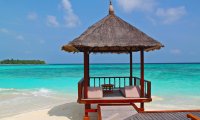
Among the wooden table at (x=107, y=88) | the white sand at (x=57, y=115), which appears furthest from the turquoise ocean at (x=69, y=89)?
the wooden table at (x=107, y=88)

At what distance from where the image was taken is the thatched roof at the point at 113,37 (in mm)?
6445

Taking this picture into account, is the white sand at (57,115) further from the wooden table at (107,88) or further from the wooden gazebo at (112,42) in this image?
the wooden gazebo at (112,42)

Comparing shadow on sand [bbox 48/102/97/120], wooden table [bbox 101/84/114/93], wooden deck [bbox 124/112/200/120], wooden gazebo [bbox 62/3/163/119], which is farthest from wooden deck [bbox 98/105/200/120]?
wooden table [bbox 101/84/114/93]

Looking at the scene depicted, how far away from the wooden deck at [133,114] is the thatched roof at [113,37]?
1.51 meters

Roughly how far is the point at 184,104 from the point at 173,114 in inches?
246

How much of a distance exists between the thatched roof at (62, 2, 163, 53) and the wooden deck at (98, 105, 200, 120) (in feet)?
4.95

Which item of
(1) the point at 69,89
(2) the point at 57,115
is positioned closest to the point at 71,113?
(2) the point at 57,115

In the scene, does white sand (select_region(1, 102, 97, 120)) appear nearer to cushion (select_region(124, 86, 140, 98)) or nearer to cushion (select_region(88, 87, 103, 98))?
cushion (select_region(88, 87, 103, 98))

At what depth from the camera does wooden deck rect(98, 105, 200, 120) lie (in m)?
5.09

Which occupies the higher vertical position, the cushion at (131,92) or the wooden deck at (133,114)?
the cushion at (131,92)

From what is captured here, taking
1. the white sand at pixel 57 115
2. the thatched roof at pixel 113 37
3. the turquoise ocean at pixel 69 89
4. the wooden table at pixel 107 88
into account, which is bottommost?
the turquoise ocean at pixel 69 89

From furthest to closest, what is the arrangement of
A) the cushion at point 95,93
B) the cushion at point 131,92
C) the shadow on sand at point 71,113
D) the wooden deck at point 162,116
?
the shadow on sand at point 71,113
the cushion at point 131,92
the cushion at point 95,93
the wooden deck at point 162,116

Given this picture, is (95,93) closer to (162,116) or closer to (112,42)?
(112,42)

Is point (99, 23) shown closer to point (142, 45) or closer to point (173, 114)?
point (142, 45)
